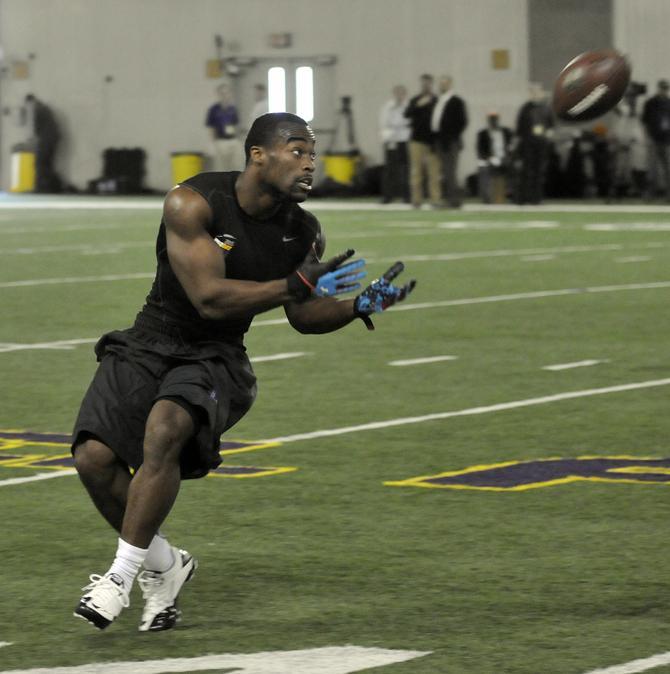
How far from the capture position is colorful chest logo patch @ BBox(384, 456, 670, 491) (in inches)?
338

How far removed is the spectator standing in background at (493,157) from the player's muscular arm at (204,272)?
28.6m

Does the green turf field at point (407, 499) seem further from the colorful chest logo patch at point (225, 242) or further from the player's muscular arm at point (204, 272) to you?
the colorful chest logo patch at point (225, 242)

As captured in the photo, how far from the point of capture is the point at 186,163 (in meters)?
41.5

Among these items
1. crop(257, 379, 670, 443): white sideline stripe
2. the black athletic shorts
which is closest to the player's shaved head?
Result: the black athletic shorts

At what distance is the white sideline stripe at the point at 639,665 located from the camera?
538 centimetres

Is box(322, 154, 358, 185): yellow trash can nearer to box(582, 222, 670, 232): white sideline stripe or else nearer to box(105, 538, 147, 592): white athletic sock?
box(582, 222, 670, 232): white sideline stripe

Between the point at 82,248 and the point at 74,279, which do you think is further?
the point at 82,248

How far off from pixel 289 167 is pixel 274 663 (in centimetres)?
167

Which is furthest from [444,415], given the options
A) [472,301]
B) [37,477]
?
[472,301]

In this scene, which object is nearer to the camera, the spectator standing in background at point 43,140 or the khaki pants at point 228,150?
the khaki pants at point 228,150

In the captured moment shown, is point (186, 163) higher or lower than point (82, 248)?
higher

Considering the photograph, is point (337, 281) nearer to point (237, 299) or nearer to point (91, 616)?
point (237, 299)

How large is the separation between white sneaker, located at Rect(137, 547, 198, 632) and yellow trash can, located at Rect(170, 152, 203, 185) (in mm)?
35268

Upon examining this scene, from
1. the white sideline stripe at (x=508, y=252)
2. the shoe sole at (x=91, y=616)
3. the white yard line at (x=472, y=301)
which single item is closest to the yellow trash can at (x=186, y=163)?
the white sideline stripe at (x=508, y=252)
